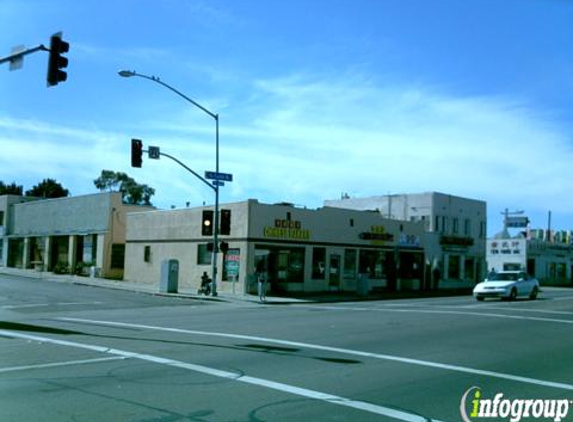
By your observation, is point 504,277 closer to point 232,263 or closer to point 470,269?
point 232,263

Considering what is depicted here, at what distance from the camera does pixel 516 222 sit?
76.3 meters

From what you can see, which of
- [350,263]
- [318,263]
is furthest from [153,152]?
[350,263]

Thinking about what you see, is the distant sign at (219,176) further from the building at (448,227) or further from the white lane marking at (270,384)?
→ the building at (448,227)

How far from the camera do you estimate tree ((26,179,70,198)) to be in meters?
98.3

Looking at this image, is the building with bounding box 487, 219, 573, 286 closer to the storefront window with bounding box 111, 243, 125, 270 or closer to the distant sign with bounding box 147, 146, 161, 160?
the storefront window with bounding box 111, 243, 125, 270

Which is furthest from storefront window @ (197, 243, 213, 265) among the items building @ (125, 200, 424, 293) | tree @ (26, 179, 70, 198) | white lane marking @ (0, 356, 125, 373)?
tree @ (26, 179, 70, 198)

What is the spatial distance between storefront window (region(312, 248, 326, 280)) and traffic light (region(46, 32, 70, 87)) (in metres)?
23.3

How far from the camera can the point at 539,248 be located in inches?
2712

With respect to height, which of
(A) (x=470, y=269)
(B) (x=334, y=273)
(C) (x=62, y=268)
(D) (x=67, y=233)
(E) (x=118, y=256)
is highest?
(D) (x=67, y=233)

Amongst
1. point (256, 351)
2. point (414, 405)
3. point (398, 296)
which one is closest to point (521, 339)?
point (256, 351)

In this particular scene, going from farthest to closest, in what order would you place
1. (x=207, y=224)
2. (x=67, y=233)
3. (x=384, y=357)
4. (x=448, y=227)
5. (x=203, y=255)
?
(x=448, y=227)
(x=67, y=233)
(x=203, y=255)
(x=207, y=224)
(x=384, y=357)

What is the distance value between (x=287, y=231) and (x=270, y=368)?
85.7 ft

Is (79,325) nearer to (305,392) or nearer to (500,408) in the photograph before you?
(305,392)

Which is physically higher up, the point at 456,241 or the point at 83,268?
the point at 456,241
